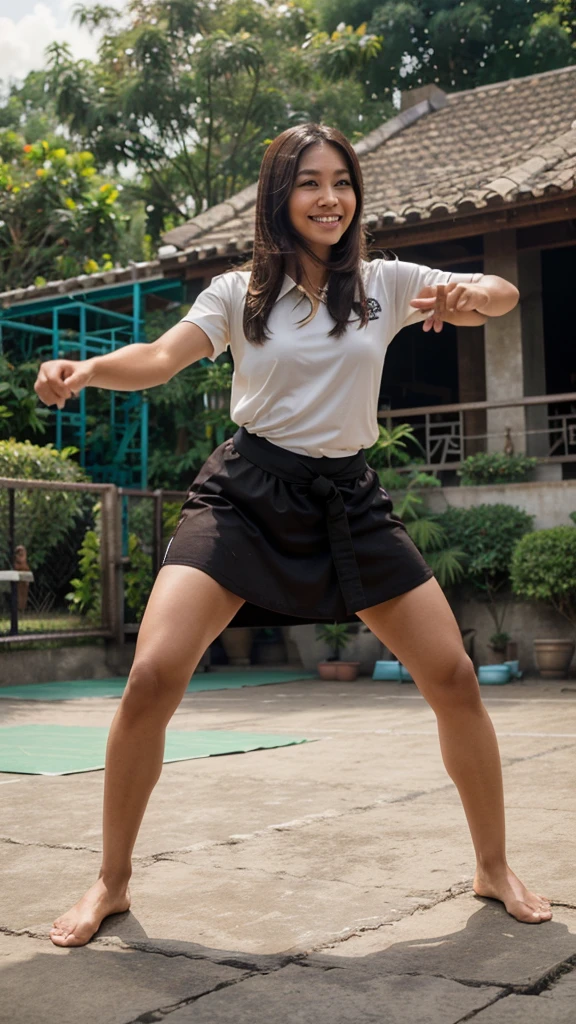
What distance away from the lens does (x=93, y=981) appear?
2197 mm

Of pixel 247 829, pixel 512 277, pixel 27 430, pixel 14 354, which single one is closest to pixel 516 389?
pixel 512 277

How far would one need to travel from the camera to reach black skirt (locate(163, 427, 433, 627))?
2.55m

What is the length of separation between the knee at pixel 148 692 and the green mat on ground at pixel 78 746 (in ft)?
8.46

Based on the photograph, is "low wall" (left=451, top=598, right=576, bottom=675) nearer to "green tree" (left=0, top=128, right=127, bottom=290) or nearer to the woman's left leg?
the woman's left leg

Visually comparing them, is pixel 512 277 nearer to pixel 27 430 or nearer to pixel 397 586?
pixel 27 430

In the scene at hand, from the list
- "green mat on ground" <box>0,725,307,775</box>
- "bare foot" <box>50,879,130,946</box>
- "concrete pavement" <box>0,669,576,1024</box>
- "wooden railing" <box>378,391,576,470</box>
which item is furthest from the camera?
"wooden railing" <box>378,391,576,470</box>

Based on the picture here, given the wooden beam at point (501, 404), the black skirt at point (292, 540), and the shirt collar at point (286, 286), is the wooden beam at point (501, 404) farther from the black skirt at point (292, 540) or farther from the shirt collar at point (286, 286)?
the black skirt at point (292, 540)

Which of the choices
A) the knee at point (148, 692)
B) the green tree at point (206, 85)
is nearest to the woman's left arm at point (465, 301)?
the knee at point (148, 692)

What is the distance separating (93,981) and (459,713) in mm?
974

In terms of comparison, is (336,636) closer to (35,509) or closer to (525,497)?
(525,497)

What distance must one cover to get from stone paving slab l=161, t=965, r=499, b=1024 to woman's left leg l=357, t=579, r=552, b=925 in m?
0.51

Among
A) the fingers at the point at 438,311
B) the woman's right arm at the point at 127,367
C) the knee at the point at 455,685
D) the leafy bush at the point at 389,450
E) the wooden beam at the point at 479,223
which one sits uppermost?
the wooden beam at the point at 479,223

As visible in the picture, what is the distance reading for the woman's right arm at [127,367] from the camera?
229 centimetres

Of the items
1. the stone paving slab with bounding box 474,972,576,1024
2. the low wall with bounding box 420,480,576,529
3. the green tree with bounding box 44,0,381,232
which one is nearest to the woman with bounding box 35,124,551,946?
the stone paving slab with bounding box 474,972,576,1024
